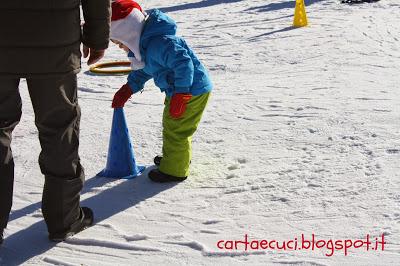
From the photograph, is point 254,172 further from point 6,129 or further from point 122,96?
point 6,129

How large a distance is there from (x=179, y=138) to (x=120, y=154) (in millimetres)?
440

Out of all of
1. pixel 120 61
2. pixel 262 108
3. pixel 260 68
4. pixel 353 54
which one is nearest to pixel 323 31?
pixel 353 54

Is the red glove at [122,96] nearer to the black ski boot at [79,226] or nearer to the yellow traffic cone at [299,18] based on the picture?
the black ski boot at [79,226]

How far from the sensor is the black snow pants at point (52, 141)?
123 inches

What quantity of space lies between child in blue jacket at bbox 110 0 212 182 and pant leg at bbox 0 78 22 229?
104cm

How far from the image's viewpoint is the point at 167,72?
164 inches

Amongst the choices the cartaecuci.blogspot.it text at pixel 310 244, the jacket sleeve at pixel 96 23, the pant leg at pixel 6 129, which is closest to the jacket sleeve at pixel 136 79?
the jacket sleeve at pixel 96 23

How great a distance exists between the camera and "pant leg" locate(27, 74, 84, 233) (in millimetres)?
3129

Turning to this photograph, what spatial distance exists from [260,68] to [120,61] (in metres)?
1.75

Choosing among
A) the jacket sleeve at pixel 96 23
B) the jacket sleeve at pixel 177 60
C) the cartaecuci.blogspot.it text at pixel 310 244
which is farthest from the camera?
the jacket sleeve at pixel 177 60

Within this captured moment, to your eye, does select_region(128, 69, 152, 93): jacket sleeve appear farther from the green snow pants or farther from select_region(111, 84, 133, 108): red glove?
the green snow pants

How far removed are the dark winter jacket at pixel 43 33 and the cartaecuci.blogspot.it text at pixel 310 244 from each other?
1227 millimetres

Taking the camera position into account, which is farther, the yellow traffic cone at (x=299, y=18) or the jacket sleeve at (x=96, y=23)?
the yellow traffic cone at (x=299, y=18)

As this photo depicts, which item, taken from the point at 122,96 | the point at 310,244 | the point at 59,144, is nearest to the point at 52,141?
the point at 59,144
